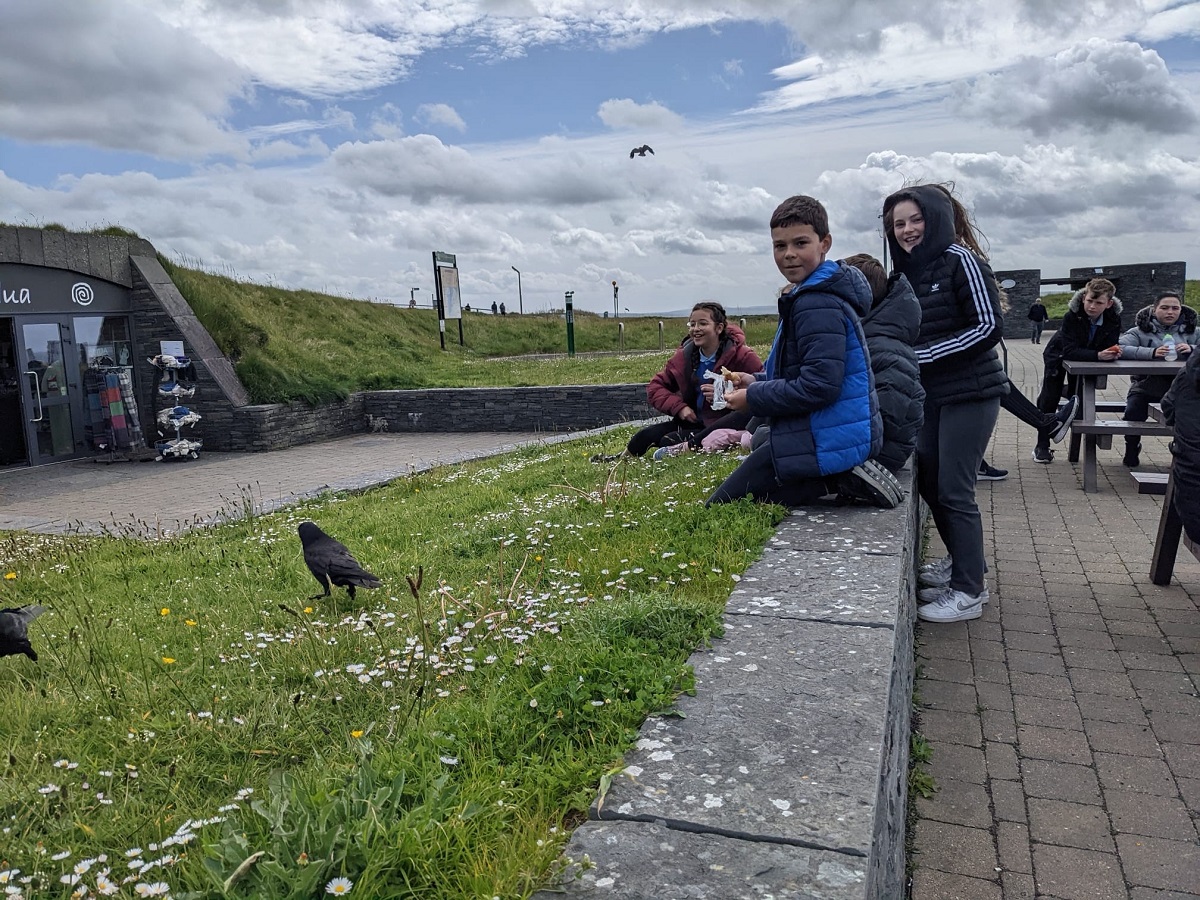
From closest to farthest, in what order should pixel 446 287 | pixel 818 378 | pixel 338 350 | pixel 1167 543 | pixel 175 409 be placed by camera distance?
1. pixel 818 378
2. pixel 1167 543
3. pixel 175 409
4. pixel 338 350
5. pixel 446 287

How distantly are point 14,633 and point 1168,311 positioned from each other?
10828mm

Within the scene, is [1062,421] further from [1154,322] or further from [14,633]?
[14,633]

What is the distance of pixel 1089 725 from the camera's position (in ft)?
12.8

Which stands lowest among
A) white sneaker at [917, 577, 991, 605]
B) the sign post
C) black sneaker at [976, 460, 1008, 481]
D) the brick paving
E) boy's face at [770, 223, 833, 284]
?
the brick paving

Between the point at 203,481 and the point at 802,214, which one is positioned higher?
the point at 802,214

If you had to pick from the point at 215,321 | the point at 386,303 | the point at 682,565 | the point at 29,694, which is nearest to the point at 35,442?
the point at 215,321

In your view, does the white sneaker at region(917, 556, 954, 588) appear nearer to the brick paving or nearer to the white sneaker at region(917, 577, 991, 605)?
the white sneaker at region(917, 577, 991, 605)

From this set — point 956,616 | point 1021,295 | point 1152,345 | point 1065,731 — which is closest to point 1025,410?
point 1152,345

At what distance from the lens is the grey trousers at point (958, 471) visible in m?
4.75

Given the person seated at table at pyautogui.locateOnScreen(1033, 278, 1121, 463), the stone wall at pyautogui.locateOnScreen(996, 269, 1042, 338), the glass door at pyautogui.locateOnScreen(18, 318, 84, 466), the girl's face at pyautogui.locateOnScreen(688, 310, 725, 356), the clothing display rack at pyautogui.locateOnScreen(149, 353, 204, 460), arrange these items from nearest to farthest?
the girl's face at pyautogui.locateOnScreen(688, 310, 725, 356) → the person seated at table at pyautogui.locateOnScreen(1033, 278, 1121, 463) → the glass door at pyautogui.locateOnScreen(18, 318, 84, 466) → the clothing display rack at pyautogui.locateOnScreen(149, 353, 204, 460) → the stone wall at pyautogui.locateOnScreen(996, 269, 1042, 338)

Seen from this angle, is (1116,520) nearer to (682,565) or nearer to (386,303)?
(682,565)

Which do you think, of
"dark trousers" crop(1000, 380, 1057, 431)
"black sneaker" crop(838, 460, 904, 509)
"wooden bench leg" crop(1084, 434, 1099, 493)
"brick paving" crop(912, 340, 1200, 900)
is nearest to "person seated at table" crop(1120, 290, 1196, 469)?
"dark trousers" crop(1000, 380, 1057, 431)

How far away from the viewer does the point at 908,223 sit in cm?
481

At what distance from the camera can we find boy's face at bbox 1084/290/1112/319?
955 cm
